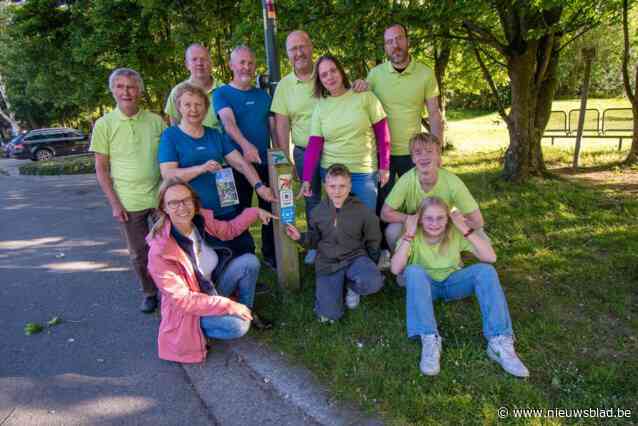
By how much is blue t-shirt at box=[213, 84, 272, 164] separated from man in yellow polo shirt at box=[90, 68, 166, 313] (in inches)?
23.8

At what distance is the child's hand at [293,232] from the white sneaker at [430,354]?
4.36 ft

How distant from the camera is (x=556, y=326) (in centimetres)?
344

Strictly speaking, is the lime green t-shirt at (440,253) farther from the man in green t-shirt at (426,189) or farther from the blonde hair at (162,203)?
the blonde hair at (162,203)

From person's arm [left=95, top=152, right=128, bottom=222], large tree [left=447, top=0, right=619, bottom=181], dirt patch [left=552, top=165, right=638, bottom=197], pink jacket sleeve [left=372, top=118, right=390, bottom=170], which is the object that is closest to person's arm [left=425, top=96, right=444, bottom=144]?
pink jacket sleeve [left=372, top=118, right=390, bottom=170]

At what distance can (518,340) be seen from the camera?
3.29 m

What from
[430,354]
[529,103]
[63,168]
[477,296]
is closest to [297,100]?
[477,296]

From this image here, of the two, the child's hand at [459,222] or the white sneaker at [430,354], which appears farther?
the child's hand at [459,222]

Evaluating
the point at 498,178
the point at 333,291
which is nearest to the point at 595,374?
the point at 333,291

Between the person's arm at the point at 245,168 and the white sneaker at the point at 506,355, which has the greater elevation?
the person's arm at the point at 245,168

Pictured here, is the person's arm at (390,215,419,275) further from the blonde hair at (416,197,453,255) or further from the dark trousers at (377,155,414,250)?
the dark trousers at (377,155,414,250)

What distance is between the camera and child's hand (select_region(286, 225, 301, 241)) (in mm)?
3871

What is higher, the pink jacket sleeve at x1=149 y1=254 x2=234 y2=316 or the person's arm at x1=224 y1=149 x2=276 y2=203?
the person's arm at x1=224 y1=149 x2=276 y2=203

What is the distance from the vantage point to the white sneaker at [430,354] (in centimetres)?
296

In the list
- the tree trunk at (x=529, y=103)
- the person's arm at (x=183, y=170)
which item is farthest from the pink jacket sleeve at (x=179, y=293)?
the tree trunk at (x=529, y=103)
